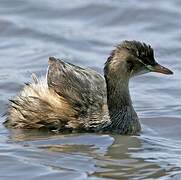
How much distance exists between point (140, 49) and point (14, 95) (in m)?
2.04

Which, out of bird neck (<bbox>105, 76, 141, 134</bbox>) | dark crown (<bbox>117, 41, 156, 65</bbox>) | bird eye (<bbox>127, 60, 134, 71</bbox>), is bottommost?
bird neck (<bbox>105, 76, 141, 134</bbox>)

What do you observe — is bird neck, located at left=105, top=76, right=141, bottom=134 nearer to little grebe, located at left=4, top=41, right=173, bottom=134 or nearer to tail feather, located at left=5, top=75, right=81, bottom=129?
little grebe, located at left=4, top=41, right=173, bottom=134

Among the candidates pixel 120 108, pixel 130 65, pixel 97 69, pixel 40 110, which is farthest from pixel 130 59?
pixel 97 69

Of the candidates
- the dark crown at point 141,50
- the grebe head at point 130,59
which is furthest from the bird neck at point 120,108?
the dark crown at point 141,50

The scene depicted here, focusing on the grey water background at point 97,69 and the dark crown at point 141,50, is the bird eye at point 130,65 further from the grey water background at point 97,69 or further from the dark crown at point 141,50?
the grey water background at point 97,69

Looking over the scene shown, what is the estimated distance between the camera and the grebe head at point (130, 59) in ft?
34.8

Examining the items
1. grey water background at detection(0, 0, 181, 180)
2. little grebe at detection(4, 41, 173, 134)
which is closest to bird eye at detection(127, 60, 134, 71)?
little grebe at detection(4, 41, 173, 134)

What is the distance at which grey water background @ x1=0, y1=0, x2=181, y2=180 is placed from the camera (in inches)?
354

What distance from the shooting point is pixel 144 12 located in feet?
52.9

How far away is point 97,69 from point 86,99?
2635 mm

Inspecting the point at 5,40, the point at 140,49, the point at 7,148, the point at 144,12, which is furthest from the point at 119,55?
the point at 144,12

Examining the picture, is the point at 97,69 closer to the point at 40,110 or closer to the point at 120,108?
the point at 120,108

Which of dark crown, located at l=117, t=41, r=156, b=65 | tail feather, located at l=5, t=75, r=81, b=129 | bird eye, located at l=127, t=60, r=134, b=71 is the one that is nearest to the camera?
tail feather, located at l=5, t=75, r=81, b=129

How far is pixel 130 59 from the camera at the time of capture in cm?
1064
